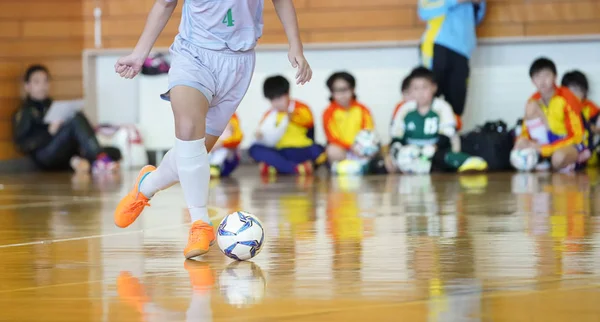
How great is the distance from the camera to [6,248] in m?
3.69

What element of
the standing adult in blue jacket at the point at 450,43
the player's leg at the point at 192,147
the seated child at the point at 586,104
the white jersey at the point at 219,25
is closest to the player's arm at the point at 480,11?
the standing adult in blue jacket at the point at 450,43

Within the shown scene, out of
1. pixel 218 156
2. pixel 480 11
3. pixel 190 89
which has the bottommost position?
pixel 218 156

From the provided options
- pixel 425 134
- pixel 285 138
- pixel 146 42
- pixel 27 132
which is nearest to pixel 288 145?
pixel 285 138

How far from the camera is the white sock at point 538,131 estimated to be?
864 centimetres

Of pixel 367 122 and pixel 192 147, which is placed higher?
pixel 367 122

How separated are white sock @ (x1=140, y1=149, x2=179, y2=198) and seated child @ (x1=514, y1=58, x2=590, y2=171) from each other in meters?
5.19

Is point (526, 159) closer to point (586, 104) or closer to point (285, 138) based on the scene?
point (586, 104)

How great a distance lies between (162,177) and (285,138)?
17.4 ft

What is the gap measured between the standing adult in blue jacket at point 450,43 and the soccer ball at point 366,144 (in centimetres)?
90

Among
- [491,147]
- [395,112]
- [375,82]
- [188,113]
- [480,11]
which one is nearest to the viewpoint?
[188,113]

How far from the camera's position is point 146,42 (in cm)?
363

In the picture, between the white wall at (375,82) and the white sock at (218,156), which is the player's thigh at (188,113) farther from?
the white wall at (375,82)

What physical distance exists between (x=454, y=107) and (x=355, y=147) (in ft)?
3.57

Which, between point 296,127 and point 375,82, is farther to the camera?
point 375,82
